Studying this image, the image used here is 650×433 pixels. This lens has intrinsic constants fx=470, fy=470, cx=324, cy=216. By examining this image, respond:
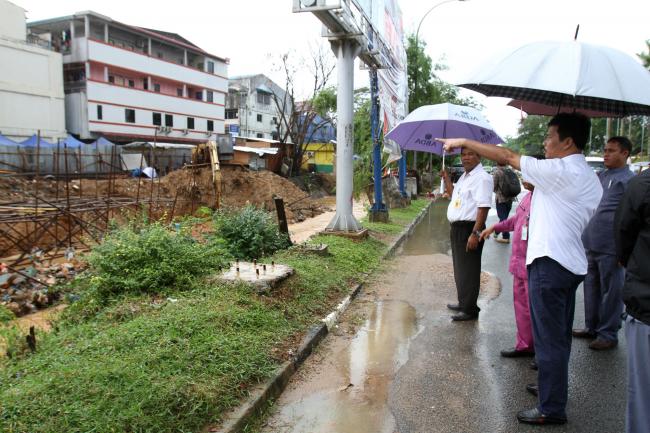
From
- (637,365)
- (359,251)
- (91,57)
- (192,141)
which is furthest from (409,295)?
(192,141)

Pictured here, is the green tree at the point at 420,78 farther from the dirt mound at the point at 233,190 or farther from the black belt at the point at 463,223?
the black belt at the point at 463,223

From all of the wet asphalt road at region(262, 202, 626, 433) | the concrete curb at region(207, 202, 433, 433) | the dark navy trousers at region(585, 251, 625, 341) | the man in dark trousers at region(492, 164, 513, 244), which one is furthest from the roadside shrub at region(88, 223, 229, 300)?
the man in dark trousers at region(492, 164, 513, 244)

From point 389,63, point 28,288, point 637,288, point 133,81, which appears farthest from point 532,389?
point 133,81

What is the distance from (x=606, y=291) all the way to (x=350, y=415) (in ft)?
9.29

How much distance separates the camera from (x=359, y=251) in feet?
27.4

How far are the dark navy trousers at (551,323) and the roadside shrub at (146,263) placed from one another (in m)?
3.61

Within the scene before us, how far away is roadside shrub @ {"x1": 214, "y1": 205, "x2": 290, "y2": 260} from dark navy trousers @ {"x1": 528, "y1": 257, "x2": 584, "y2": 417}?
4.68m

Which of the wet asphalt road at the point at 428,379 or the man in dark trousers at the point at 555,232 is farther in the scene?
the wet asphalt road at the point at 428,379

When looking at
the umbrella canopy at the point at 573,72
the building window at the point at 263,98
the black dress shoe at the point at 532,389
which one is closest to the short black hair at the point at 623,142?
the umbrella canopy at the point at 573,72

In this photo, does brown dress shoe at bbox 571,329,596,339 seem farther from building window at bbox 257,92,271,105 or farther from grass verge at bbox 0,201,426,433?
building window at bbox 257,92,271,105

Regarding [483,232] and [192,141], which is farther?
[192,141]

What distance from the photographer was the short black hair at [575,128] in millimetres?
2992

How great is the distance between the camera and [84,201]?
39.0 feet

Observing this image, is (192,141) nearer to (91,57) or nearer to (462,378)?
(91,57)
